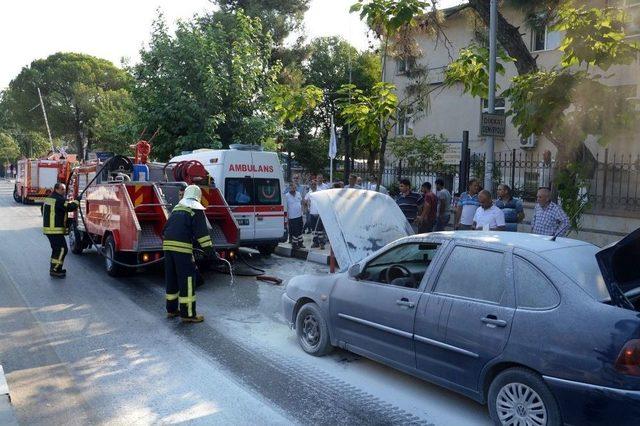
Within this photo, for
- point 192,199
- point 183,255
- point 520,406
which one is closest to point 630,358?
point 520,406

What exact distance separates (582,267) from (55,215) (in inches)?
346

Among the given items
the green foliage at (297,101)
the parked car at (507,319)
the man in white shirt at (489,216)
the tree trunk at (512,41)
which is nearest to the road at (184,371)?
the parked car at (507,319)

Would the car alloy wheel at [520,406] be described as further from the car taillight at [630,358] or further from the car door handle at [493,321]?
the car taillight at [630,358]

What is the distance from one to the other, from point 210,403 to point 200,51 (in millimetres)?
14553

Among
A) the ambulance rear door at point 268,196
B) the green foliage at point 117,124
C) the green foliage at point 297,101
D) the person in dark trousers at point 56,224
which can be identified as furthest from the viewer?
the green foliage at point 117,124

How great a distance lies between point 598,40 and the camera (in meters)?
7.05

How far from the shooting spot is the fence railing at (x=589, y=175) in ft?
31.0

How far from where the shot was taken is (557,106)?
7.29m

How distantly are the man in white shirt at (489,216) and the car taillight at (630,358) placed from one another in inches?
185

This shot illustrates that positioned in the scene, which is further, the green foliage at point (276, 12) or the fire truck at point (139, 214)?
the green foliage at point (276, 12)

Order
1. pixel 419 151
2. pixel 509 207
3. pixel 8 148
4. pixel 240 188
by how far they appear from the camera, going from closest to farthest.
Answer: pixel 509 207 → pixel 240 188 → pixel 419 151 → pixel 8 148

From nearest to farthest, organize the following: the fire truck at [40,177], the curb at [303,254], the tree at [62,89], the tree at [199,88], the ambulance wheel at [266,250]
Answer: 1. the curb at [303,254]
2. the ambulance wheel at [266,250]
3. the tree at [199,88]
4. the fire truck at [40,177]
5. the tree at [62,89]

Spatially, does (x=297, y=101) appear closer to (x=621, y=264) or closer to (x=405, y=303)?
(x=405, y=303)

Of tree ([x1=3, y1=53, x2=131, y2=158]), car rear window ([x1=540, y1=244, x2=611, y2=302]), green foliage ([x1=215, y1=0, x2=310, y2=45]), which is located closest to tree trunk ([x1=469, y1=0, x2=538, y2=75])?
car rear window ([x1=540, y1=244, x2=611, y2=302])
